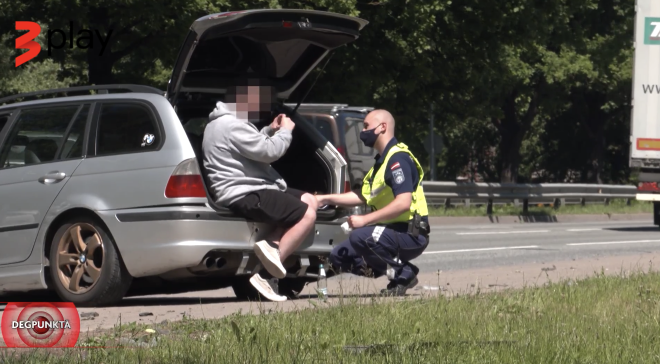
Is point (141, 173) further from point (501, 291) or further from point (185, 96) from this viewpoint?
point (501, 291)

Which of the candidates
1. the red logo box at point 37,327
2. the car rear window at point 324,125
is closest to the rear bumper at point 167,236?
the red logo box at point 37,327

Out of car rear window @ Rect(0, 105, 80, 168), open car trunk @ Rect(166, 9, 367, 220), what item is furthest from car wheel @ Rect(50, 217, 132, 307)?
open car trunk @ Rect(166, 9, 367, 220)

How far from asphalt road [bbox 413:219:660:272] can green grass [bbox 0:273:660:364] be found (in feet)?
16.9

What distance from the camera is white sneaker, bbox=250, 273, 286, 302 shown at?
7.93 metres

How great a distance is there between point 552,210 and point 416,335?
2692cm

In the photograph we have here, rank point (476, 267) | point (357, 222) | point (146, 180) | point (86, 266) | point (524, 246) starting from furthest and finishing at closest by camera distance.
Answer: point (524, 246), point (476, 267), point (357, 222), point (86, 266), point (146, 180)

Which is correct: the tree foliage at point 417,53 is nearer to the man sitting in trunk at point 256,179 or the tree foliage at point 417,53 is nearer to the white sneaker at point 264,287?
the man sitting in trunk at point 256,179

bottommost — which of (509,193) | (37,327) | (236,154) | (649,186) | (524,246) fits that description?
(509,193)

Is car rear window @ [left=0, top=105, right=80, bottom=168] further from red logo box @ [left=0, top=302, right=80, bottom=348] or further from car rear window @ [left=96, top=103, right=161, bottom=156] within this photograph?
red logo box @ [left=0, top=302, right=80, bottom=348]

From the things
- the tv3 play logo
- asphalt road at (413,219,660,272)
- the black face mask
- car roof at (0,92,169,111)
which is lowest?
asphalt road at (413,219,660,272)

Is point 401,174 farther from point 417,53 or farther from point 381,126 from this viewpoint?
point 417,53

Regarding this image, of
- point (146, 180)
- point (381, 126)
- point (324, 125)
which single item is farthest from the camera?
point (324, 125)

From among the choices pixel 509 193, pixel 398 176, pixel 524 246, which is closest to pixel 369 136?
pixel 398 176

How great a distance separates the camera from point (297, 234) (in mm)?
7875
